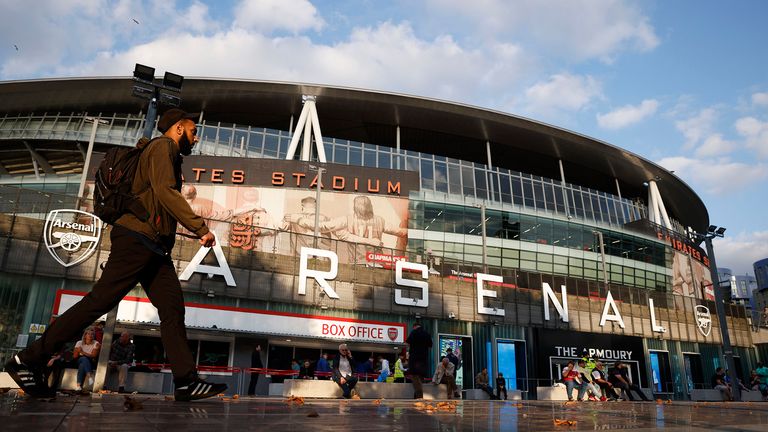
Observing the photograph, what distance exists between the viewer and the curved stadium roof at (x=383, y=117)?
41.8 metres

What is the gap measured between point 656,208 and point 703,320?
1795 cm

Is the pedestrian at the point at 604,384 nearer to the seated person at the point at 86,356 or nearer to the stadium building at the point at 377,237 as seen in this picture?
the stadium building at the point at 377,237

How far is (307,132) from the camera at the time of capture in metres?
40.1

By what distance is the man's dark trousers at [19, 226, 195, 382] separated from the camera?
4223 mm

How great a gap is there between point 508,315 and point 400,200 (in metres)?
12.4

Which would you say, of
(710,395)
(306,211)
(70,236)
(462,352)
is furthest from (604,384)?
(306,211)

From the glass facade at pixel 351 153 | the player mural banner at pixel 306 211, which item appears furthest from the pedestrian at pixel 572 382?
the glass facade at pixel 351 153

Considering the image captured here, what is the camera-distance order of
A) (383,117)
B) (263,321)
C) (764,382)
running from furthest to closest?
(383,117) < (764,382) < (263,321)

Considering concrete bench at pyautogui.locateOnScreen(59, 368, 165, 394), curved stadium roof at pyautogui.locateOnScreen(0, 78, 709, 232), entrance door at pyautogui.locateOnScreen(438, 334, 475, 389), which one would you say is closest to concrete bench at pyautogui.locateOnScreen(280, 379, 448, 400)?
concrete bench at pyautogui.locateOnScreen(59, 368, 165, 394)

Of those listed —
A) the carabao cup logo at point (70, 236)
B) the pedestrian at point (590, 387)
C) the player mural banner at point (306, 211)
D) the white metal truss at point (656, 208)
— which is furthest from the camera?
the white metal truss at point (656, 208)

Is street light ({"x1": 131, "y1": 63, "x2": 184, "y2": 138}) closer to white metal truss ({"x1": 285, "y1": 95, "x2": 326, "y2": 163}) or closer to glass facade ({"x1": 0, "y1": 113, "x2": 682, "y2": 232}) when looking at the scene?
white metal truss ({"x1": 285, "y1": 95, "x2": 326, "y2": 163})

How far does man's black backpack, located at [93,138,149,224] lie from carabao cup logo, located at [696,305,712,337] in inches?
1567

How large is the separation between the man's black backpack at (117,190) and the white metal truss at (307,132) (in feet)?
114

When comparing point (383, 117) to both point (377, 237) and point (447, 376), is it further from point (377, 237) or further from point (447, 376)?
point (447, 376)
